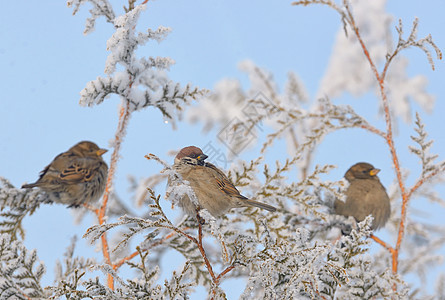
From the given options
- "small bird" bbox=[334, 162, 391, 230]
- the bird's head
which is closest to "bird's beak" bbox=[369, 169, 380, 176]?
"small bird" bbox=[334, 162, 391, 230]

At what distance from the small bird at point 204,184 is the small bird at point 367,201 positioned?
2.19m

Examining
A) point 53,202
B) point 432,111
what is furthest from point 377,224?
point 432,111

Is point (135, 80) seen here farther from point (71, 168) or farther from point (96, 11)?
point (71, 168)

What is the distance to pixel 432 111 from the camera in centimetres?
1098

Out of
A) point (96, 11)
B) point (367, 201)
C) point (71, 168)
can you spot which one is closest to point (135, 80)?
point (96, 11)

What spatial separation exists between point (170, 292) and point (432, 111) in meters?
9.94

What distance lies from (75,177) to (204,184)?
2739 millimetres

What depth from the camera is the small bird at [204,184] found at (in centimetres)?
374

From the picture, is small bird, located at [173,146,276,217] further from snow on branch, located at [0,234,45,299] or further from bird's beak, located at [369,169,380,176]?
bird's beak, located at [369,169,380,176]

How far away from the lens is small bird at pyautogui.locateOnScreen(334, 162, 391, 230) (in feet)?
18.5

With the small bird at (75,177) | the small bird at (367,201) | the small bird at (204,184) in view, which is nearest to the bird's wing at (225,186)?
the small bird at (204,184)

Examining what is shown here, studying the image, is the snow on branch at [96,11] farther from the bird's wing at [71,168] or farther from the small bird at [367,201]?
the small bird at [367,201]

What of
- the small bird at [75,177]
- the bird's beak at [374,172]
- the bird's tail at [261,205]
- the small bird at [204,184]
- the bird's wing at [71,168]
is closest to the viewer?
the bird's tail at [261,205]

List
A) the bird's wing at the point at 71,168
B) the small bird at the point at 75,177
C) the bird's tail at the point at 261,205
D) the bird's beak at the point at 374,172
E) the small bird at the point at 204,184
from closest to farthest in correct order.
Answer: the bird's tail at the point at 261,205, the small bird at the point at 204,184, the small bird at the point at 75,177, the bird's wing at the point at 71,168, the bird's beak at the point at 374,172
